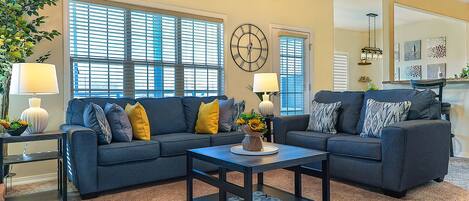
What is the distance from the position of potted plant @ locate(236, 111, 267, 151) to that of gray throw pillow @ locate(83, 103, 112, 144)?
1340 millimetres

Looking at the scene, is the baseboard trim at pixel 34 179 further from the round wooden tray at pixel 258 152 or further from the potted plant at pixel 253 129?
the potted plant at pixel 253 129

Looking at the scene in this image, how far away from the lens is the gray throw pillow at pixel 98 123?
122 inches

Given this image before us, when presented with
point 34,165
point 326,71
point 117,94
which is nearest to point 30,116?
point 34,165

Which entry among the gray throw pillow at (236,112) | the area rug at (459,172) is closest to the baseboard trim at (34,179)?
the gray throw pillow at (236,112)

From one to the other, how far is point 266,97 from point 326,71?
72.5 inches

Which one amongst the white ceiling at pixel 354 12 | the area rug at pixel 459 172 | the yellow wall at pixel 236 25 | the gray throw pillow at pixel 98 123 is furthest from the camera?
the white ceiling at pixel 354 12

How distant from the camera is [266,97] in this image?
478 cm

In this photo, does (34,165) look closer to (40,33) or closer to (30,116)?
(30,116)

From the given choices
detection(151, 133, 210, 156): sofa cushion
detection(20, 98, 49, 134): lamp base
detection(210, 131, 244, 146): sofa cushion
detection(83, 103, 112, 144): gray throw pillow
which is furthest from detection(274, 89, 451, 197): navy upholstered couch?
detection(20, 98, 49, 134): lamp base

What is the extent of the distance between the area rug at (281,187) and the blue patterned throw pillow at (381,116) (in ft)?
1.87

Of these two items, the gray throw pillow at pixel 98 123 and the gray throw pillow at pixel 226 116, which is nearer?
the gray throw pillow at pixel 98 123

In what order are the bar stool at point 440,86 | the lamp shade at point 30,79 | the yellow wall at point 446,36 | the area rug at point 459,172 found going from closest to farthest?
the lamp shade at point 30,79 → the area rug at point 459,172 → the bar stool at point 440,86 → the yellow wall at point 446,36

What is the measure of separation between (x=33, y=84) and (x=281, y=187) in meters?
2.37

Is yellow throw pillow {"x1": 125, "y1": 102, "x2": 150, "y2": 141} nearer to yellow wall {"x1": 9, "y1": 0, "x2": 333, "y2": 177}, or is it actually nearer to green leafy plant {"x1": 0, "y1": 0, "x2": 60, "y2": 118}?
yellow wall {"x1": 9, "y1": 0, "x2": 333, "y2": 177}
